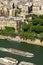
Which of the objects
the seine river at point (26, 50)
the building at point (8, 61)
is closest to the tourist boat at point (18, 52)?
the seine river at point (26, 50)

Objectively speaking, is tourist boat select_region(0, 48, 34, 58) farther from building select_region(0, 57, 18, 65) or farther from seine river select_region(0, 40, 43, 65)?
building select_region(0, 57, 18, 65)

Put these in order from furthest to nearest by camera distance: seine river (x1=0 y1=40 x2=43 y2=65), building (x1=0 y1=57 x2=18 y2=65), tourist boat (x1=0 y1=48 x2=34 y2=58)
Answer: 1. tourist boat (x1=0 y1=48 x2=34 y2=58)
2. seine river (x1=0 y1=40 x2=43 y2=65)
3. building (x1=0 y1=57 x2=18 y2=65)

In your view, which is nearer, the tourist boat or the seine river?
the seine river

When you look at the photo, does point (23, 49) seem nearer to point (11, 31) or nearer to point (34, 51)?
point (34, 51)

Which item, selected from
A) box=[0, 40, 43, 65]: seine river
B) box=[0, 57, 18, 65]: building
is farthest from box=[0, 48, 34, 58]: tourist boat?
box=[0, 57, 18, 65]: building

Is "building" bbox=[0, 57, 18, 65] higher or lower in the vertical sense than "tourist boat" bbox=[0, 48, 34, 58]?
lower

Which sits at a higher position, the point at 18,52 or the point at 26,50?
the point at 26,50

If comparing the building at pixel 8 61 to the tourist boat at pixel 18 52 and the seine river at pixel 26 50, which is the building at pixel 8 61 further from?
the tourist boat at pixel 18 52

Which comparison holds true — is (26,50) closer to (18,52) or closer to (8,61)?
(18,52)

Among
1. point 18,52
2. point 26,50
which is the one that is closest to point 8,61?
point 18,52

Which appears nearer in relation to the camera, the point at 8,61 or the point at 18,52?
the point at 8,61

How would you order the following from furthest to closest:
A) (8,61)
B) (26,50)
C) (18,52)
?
(26,50) < (18,52) < (8,61)

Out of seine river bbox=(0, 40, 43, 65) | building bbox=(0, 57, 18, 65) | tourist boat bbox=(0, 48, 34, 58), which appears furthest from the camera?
tourist boat bbox=(0, 48, 34, 58)
